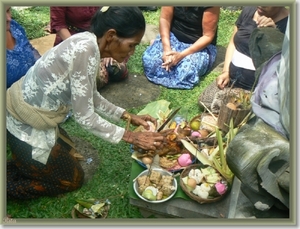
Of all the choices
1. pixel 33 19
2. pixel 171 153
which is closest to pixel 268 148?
pixel 171 153

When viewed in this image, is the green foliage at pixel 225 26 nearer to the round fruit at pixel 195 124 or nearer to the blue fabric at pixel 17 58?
the round fruit at pixel 195 124

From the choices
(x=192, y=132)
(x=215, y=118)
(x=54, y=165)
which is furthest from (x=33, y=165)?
(x=215, y=118)

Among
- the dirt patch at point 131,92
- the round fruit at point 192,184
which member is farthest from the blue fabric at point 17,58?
Result: the round fruit at point 192,184

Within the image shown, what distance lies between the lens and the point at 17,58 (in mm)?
3217

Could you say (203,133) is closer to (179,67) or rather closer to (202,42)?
(179,67)

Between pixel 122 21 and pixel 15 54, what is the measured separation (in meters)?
1.14

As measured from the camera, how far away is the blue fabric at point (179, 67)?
14.4 ft

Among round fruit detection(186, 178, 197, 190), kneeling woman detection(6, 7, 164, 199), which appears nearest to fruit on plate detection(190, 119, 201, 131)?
kneeling woman detection(6, 7, 164, 199)

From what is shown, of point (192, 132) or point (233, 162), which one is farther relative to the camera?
point (192, 132)

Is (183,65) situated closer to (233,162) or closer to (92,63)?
(92,63)

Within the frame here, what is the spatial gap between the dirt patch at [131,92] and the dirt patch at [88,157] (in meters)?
0.65

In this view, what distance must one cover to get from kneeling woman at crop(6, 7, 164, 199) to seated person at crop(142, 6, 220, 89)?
1417 millimetres

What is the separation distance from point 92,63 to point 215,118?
56.9 inches

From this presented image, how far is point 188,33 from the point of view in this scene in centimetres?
453
